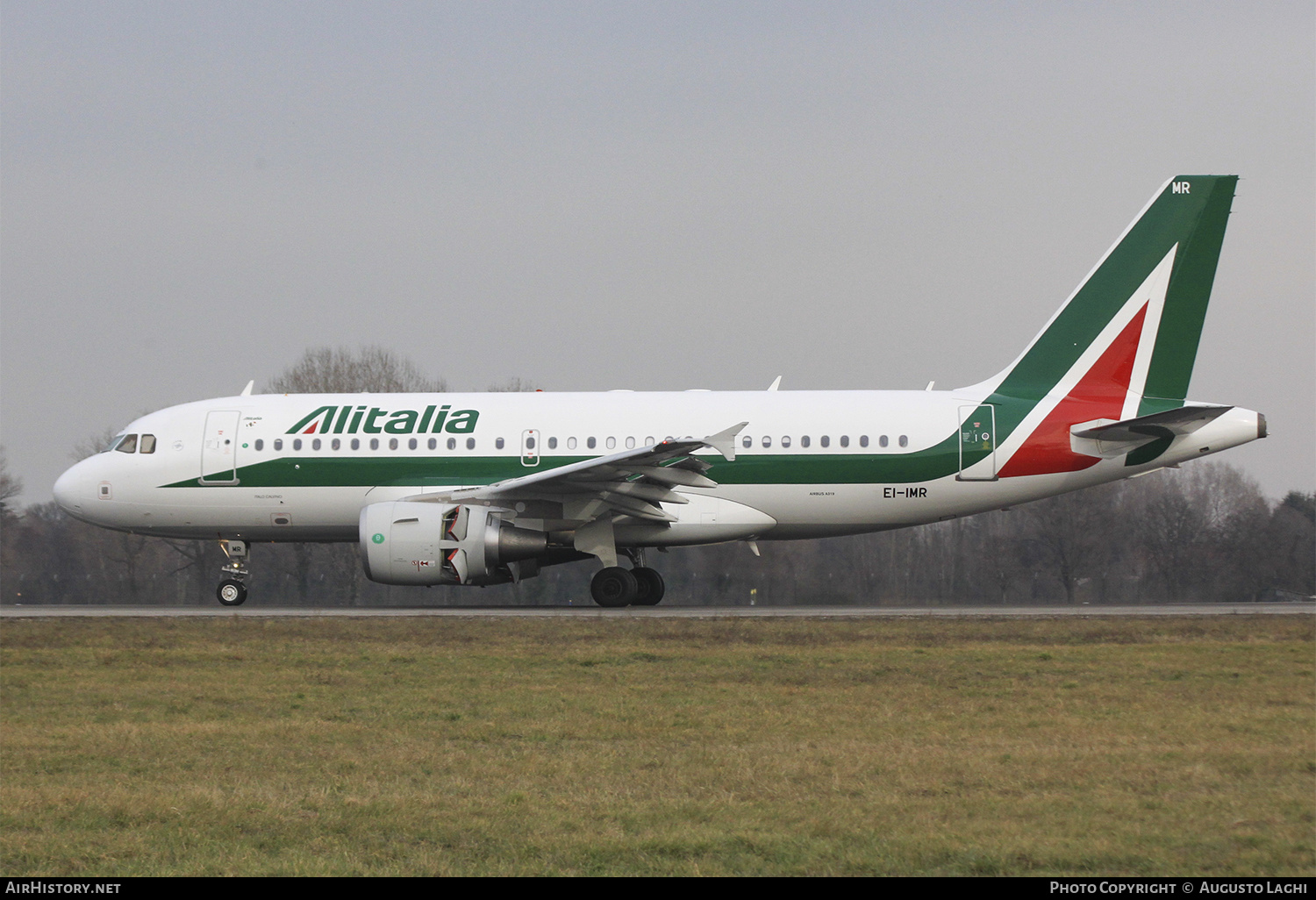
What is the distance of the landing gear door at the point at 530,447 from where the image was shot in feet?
72.3

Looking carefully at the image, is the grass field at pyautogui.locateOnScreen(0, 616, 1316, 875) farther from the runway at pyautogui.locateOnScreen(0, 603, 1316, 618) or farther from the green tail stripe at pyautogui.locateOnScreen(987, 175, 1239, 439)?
the green tail stripe at pyautogui.locateOnScreen(987, 175, 1239, 439)

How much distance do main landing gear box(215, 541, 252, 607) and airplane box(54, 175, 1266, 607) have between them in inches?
4.9

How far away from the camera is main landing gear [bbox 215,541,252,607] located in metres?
23.3

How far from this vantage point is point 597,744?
875cm

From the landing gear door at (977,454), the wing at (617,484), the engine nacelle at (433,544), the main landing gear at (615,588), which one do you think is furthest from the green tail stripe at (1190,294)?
the engine nacelle at (433,544)

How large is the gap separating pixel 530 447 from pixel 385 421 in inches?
108

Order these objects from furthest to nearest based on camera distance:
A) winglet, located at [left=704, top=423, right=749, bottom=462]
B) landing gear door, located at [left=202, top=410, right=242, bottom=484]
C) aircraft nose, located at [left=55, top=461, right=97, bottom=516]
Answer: aircraft nose, located at [left=55, top=461, right=97, bottom=516] → landing gear door, located at [left=202, top=410, right=242, bottom=484] → winglet, located at [left=704, top=423, right=749, bottom=462]

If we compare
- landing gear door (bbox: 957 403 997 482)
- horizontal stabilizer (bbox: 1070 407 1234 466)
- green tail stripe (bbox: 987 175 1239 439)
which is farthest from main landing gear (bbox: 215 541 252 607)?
horizontal stabilizer (bbox: 1070 407 1234 466)

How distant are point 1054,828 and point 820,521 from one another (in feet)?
51.9

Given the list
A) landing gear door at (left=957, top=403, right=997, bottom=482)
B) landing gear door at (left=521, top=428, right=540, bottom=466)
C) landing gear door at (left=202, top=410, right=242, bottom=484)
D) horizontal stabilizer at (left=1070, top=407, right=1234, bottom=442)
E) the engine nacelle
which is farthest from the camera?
landing gear door at (left=202, top=410, right=242, bottom=484)

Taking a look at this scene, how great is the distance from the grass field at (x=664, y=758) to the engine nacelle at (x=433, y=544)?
15.9 ft

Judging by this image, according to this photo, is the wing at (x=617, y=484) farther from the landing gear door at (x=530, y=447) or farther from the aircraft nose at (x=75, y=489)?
the aircraft nose at (x=75, y=489)

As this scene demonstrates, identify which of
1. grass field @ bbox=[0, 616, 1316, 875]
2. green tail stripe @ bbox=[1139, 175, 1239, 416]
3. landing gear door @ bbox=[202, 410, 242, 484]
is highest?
green tail stripe @ bbox=[1139, 175, 1239, 416]
